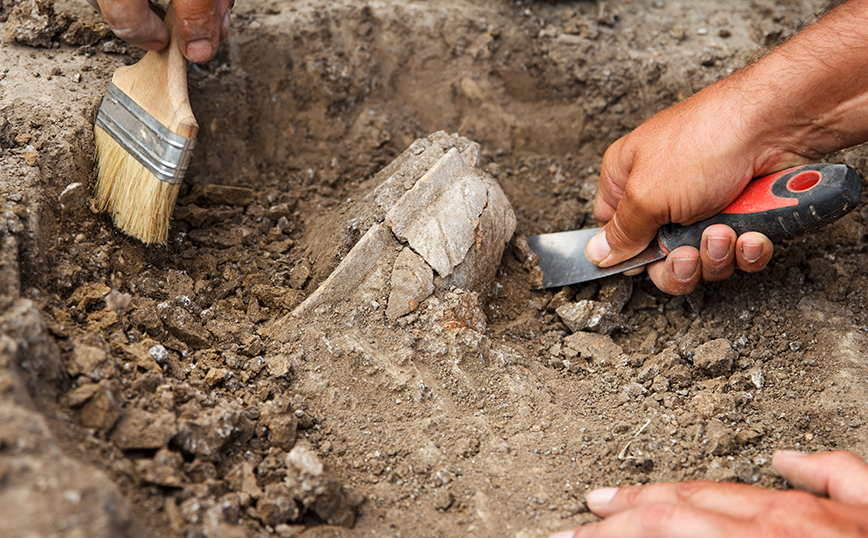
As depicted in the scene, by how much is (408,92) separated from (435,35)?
1.25ft

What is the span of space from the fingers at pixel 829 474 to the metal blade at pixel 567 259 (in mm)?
1070

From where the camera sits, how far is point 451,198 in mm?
2623

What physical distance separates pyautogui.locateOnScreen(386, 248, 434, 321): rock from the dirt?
0.05m

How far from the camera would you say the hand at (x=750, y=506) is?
150cm

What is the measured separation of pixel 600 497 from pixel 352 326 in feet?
3.56

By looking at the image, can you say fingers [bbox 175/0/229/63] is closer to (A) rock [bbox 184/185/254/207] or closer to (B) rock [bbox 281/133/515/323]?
(A) rock [bbox 184/185/254/207]

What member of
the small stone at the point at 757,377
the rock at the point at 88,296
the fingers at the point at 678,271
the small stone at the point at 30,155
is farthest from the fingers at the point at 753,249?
the small stone at the point at 30,155

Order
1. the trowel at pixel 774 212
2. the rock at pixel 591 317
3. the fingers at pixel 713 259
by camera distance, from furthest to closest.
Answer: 1. the rock at pixel 591 317
2. the fingers at pixel 713 259
3. the trowel at pixel 774 212

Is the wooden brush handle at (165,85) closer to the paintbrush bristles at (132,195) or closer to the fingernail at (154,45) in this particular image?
the fingernail at (154,45)

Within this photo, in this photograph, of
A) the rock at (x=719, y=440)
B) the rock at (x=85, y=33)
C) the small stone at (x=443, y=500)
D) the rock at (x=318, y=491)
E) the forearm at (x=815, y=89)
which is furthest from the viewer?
the rock at (x=85, y=33)

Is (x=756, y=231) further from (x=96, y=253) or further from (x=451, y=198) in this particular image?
(x=96, y=253)

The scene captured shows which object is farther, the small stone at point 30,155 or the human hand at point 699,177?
the human hand at point 699,177

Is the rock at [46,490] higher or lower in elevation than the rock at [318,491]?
higher

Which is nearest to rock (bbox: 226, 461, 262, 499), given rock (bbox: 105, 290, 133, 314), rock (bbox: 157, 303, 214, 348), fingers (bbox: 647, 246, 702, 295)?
rock (bbox: 157, 303, 214, 348)
